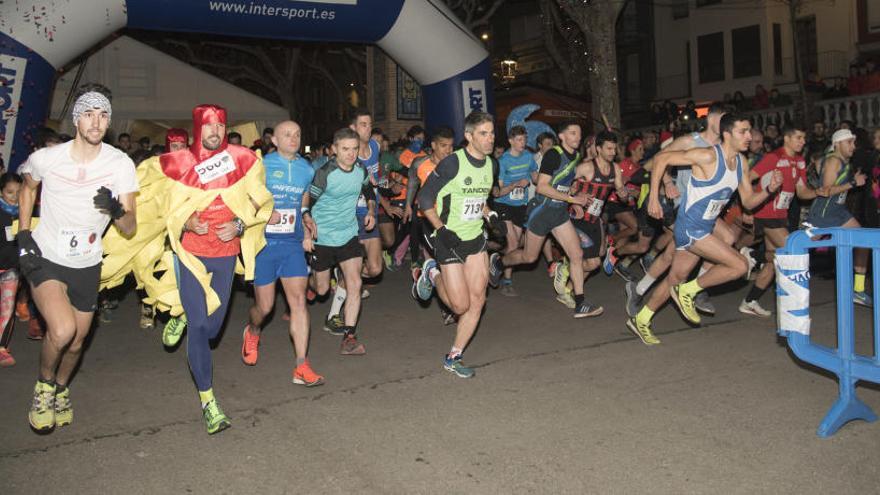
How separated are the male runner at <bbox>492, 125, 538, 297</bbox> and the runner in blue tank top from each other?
121 inches

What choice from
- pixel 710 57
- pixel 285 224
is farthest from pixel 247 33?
pixel 710 57

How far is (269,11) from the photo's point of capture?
12781mm

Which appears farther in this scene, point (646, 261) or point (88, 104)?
point (646, 261)

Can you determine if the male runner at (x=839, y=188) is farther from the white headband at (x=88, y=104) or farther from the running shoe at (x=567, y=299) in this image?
the white headband at (x=88, y=104)

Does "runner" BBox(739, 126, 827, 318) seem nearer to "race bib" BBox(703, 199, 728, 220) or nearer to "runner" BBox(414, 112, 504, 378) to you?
"race bib" BBox(703, 199, 728, 220)

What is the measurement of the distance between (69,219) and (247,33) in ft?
30.0

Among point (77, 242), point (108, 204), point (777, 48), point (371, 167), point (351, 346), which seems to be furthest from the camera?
point (777, 48)

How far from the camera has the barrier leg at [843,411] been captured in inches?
180

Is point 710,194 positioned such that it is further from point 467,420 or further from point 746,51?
point 746,51

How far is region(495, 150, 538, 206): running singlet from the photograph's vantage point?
9.85 metres

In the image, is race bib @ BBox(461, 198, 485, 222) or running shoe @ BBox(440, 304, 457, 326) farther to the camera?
running shoe @ BBox(440, 304, 457, 326)

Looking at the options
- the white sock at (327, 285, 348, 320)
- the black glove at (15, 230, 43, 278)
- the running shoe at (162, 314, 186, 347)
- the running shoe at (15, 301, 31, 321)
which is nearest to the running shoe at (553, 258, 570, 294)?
the white sock at (327, 285, 348, 320)

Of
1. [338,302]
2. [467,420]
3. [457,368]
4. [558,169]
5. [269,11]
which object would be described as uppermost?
[269,11]

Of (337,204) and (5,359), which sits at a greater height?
(337,204)
